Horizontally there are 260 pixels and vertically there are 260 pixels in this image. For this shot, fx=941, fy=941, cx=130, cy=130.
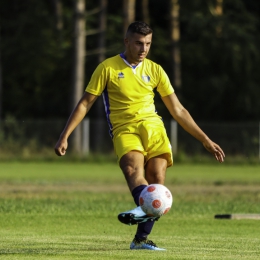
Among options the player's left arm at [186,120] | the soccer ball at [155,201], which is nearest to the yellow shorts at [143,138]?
the player's left arm at [186,120]

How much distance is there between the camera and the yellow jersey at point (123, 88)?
898 centimetres

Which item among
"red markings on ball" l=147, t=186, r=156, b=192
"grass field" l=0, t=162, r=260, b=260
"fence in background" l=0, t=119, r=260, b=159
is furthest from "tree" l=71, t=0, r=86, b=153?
"red markings on ball" l=147, t=186, r=156, b=192

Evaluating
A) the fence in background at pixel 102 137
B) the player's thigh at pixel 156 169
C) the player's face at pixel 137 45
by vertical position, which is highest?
the player's face at pixel 137 45

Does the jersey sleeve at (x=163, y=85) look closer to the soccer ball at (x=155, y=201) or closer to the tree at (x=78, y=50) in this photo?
the soccer ball at (x=155, y=201)

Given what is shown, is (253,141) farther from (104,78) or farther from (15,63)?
(104,78)

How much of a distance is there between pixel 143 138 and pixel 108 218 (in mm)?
5154

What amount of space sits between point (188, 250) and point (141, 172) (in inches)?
41.7

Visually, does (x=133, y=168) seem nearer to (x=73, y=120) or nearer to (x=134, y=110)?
(x=134, y=110)

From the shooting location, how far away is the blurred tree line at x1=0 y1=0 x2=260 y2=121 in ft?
147

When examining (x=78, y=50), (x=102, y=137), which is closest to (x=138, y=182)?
(x=102, y=137)

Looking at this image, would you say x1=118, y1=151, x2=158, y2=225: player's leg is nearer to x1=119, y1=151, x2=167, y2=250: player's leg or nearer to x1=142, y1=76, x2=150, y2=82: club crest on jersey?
x1=119, y1=151, x2=167, y2=250: player's leg

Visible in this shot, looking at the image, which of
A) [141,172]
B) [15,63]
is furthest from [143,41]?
[15,63]

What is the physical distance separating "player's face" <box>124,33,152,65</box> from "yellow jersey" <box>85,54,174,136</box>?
143 millimetres

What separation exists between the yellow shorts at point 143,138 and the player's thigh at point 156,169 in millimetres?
56
